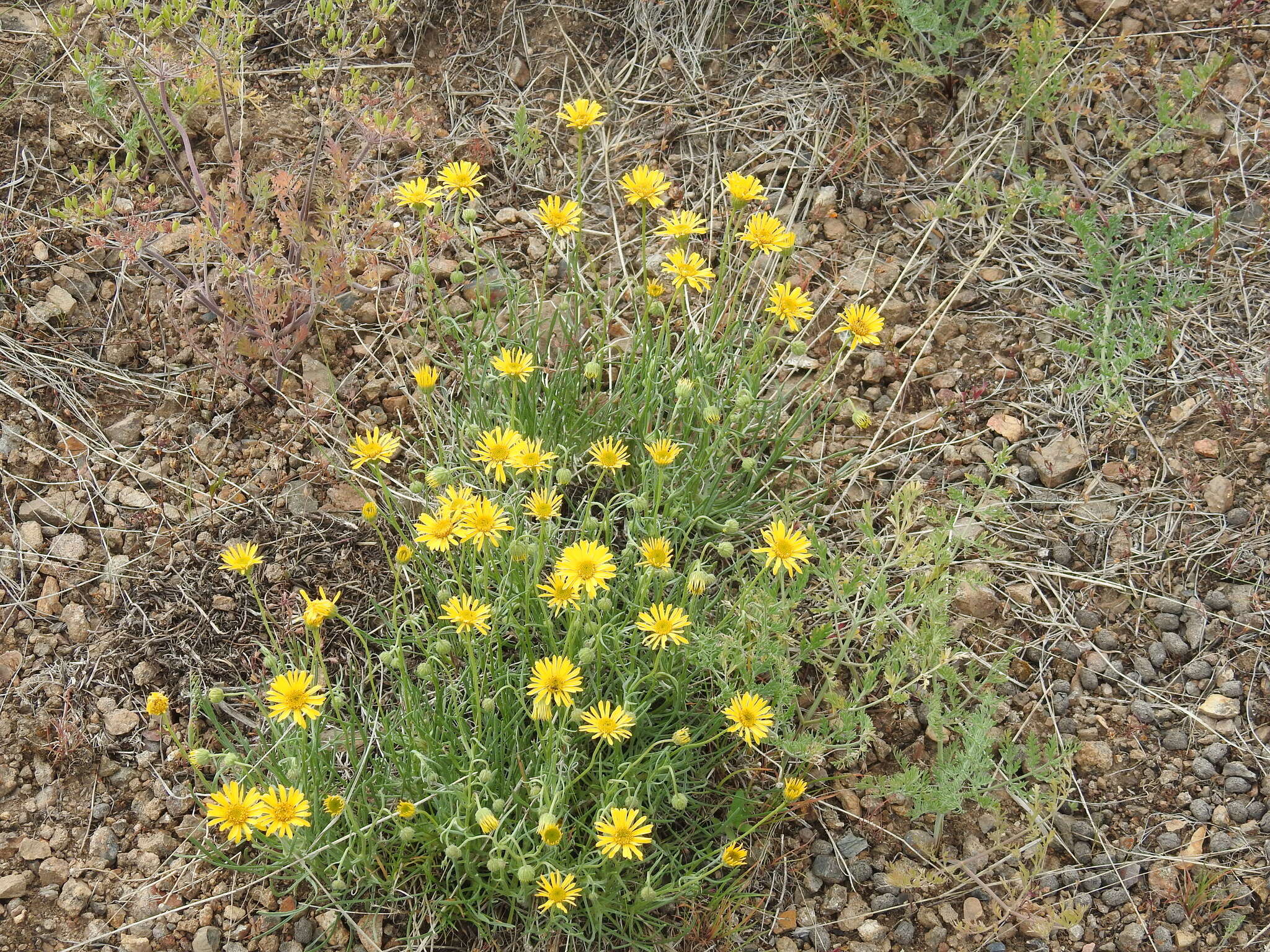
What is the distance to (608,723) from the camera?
214cm

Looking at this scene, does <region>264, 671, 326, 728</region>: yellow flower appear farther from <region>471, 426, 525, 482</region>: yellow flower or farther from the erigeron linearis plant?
<region>471, 426, 525, 482</region>: yellow flower

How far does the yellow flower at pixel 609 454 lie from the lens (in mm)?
2412

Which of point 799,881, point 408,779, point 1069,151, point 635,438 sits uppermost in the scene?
point 1069,151

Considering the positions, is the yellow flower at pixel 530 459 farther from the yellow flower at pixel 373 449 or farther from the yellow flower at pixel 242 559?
the yellow flower at pixel 242 559

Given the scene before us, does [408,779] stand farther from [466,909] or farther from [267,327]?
[267,327]

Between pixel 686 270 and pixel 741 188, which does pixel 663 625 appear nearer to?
pixel 686 270

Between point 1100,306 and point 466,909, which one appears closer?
point 466,909

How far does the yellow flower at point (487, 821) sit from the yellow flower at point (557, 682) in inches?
8.8

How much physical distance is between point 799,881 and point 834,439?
4.07 ft

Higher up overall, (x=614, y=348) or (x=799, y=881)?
(x=614, y=348)

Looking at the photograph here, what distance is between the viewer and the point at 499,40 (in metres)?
3.86

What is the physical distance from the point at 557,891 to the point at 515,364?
3.64 feet

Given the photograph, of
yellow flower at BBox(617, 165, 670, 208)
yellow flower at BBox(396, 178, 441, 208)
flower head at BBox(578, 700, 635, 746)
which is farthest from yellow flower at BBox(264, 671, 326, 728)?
yellow flower at BBox(617, 165, 670, 208)

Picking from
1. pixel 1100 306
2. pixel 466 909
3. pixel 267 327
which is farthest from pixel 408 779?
pixel 1100 306
